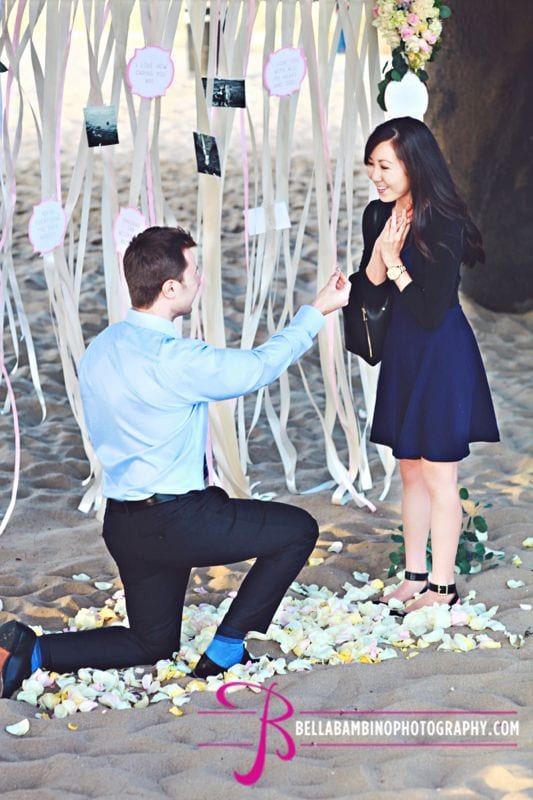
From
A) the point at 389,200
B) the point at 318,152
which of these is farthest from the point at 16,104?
the point at 389,200

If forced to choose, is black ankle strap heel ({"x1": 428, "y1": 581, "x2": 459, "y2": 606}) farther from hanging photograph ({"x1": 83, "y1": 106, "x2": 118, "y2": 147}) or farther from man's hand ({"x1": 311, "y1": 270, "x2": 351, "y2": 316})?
hanging photograph ({"x1": 83, "y1": 106, "x2": 118, "y2": 147})

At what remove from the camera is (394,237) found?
304cm

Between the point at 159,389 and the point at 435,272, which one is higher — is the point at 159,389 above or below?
below

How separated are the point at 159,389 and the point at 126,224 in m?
1.27

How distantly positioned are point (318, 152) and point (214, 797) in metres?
2.34

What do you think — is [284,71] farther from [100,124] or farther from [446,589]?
[446,589]

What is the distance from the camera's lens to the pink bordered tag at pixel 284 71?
3777 millimetres

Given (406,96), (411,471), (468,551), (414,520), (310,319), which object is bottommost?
(468,551)

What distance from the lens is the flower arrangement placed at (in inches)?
145

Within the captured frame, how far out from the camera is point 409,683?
281 cm

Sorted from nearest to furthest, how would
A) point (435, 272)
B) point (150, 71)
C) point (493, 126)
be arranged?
→ point (435, 272) → point (150, 71) → point (493, 126)

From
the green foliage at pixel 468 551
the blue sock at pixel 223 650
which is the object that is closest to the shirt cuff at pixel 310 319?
the blue sock at pixel 223 650

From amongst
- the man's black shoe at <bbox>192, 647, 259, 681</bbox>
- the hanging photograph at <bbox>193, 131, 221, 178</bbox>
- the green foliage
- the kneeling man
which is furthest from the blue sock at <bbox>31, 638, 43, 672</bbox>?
the hanging photograph at <bbox>193, 131, 221, 178</bbox>

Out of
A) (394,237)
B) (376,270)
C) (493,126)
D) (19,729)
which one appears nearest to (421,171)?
(394,237)
